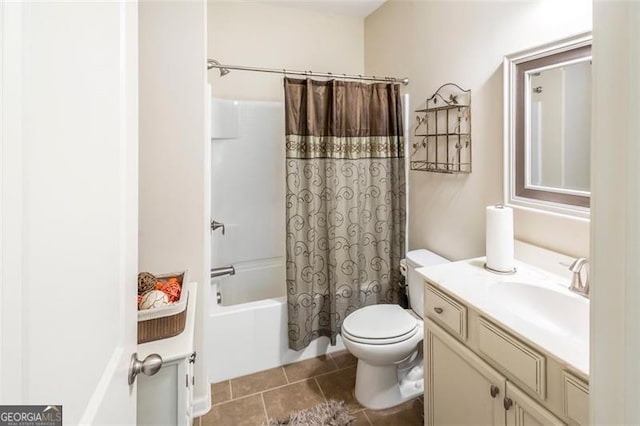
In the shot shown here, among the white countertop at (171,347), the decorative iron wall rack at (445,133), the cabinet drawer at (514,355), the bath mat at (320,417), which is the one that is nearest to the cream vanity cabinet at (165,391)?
the white countertop at (171,347)

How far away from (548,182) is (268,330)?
1750 millimetres

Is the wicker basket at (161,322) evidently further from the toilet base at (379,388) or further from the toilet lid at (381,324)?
the toilet base at (379,388)

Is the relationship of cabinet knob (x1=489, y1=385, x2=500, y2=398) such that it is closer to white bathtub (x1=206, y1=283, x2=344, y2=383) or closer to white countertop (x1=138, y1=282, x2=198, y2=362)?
white countertop (x1=138, y1=282, x2=198, y2=362)

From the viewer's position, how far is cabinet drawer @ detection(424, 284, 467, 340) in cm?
126

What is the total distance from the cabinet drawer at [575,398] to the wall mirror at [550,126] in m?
0.77

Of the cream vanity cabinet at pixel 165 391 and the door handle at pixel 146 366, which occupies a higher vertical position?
the door handle at pixel 146 366

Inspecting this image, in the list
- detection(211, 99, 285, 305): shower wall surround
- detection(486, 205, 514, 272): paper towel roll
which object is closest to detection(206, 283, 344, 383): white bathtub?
detection(211, 99, 285, 305): shower wall surround

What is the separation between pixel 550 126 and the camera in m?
1.49

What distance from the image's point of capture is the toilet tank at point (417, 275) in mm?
1984

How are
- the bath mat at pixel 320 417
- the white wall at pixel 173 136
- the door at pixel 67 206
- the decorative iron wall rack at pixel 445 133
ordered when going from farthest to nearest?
the decorative iron wall rack at pixel 445 133 → the bath mat at pixel 320 417 → the white wall at pixel 173 136 → the door at pixel 67 206

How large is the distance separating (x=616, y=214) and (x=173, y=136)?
1.69 meters

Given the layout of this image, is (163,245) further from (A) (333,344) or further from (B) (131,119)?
(A) (333,344)

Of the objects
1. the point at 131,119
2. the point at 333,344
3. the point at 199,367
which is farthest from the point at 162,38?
the point at 333,344

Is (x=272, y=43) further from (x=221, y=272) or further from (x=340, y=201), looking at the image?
(x=221, y=272)
